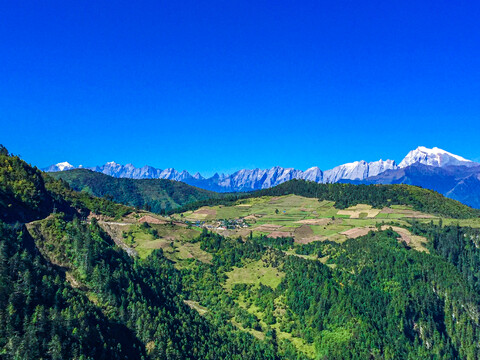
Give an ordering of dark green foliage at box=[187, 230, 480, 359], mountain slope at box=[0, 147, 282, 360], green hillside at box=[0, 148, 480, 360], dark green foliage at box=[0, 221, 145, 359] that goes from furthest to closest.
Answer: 1. dark green foliage at box=[187, 230, 480, 359]
2. green hillside at box=[0, 148, 480, 360]
3. mountain slope at box=[0, 147, 282, 360]
4. dark green foliage at box=[0, 221, 145, 359]

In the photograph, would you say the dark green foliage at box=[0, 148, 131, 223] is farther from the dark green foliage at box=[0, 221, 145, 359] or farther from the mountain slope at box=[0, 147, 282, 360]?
the dark green foliage at box=[0, 221, 145, 359]

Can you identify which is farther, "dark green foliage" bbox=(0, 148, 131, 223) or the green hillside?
"dark green foliage" bbox=(0, 148, 131, 223)

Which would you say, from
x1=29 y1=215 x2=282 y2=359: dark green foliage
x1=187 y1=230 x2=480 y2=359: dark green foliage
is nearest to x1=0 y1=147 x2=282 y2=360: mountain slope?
x1=29 y1=215 x2=282 y2=359: dark green foliage

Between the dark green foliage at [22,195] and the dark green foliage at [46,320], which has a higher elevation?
the dark green foliage at [22,195]

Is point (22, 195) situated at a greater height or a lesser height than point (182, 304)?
greater

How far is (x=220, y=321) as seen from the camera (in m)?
154

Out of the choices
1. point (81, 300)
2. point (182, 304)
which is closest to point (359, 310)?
point (182, 304)

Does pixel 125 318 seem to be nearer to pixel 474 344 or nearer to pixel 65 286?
pixel 65 286

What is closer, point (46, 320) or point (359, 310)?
point (46, 320)

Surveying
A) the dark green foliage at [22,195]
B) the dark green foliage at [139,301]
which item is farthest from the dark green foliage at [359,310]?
the dark green foliage at [22,195]

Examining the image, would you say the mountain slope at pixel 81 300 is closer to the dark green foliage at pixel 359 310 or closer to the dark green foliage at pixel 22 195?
the dark green foliage at pixel 22 195

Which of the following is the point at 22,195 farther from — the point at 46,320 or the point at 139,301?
the point at 46,320

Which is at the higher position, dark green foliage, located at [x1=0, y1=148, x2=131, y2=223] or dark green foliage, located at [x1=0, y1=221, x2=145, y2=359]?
dark green foliage, located at [x1=0, y1=148, x2=131, y2=223]

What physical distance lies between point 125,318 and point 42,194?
91028mm
